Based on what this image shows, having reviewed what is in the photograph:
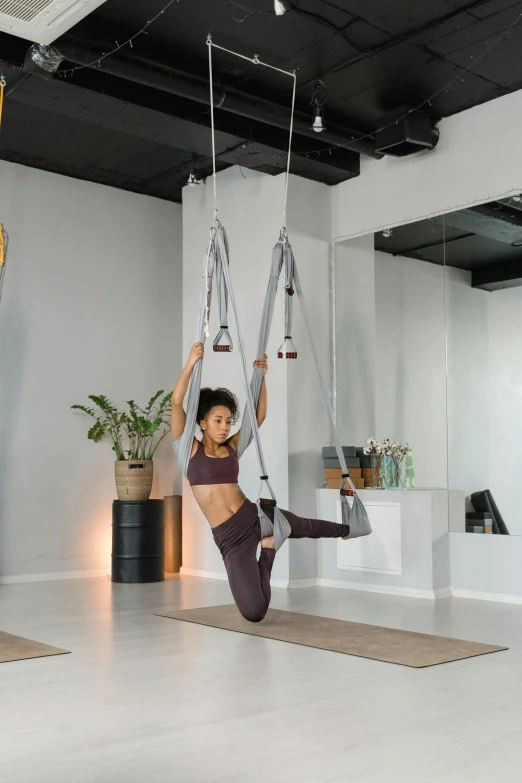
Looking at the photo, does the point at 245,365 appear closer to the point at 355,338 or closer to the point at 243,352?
the point at 243,352

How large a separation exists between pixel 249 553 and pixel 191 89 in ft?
9.63

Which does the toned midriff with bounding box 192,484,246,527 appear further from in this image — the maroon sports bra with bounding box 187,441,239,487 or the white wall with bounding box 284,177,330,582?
the white wall with bounding box 284,177,330,582

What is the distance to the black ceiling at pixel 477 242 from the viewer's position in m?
5.88

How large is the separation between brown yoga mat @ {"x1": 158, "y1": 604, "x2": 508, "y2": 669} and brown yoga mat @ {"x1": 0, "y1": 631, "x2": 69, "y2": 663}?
1.00 metres

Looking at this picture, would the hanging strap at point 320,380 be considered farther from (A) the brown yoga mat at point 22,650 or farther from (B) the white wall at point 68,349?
(B) the white wall at point 68,349

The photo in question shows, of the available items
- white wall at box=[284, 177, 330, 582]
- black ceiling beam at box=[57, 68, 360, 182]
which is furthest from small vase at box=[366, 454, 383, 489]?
black ceiling beam at box=[57, 68, 360, 182]

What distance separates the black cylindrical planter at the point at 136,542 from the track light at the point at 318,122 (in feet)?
10.5

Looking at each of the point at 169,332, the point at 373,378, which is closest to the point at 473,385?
the point at 373,378

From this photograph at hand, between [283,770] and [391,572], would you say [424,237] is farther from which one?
[283,770]

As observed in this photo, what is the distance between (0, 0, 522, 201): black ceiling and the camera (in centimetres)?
490

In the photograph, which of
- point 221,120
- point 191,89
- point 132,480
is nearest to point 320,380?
→ point 191,89

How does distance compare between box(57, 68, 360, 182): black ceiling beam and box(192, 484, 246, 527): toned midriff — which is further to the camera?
box(57, 68, 360, 182): black ceiling beam

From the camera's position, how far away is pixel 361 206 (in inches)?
272

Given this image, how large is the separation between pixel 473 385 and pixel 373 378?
0.95m
